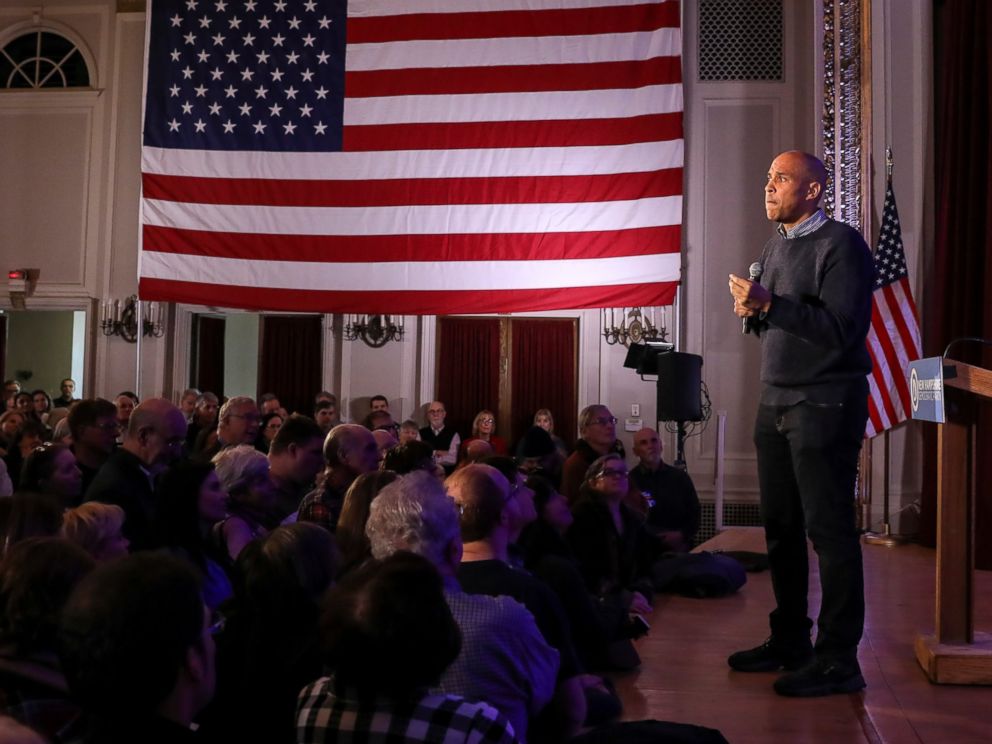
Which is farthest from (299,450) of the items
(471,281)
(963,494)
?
(471,281)

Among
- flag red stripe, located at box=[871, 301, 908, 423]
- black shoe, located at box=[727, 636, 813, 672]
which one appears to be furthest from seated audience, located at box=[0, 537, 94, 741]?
flag red stripe, located at box=[871, 301, 908, 423]

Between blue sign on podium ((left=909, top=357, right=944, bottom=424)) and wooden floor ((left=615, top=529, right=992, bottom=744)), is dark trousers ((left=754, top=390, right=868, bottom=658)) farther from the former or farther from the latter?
blue sign on podium ((left=909, top=357, right=944, bottom=424))

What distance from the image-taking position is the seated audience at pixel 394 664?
147 cm

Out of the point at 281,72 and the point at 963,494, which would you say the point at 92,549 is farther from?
the point at 281,72

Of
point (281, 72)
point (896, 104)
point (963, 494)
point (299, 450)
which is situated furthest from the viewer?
point (281, 72)

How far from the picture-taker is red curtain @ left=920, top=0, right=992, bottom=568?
6.95 metres

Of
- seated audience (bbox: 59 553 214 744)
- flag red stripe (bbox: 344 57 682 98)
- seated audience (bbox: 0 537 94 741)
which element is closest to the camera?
seated audience (bbox: 59 553 214 744)

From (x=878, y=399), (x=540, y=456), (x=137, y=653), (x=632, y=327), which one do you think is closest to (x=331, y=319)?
(x=632, y=327)

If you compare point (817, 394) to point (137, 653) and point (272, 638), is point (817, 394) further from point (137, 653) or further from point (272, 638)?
point (137, 653)

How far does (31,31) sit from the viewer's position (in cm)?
1123

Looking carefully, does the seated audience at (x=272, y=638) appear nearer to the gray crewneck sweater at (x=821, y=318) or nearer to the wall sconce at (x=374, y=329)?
the gray crewneck sweater at (x=821, y=318)

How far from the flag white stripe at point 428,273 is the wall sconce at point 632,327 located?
1185mm

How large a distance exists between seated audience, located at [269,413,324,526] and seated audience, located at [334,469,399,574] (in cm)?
114

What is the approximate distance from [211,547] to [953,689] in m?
2.24
